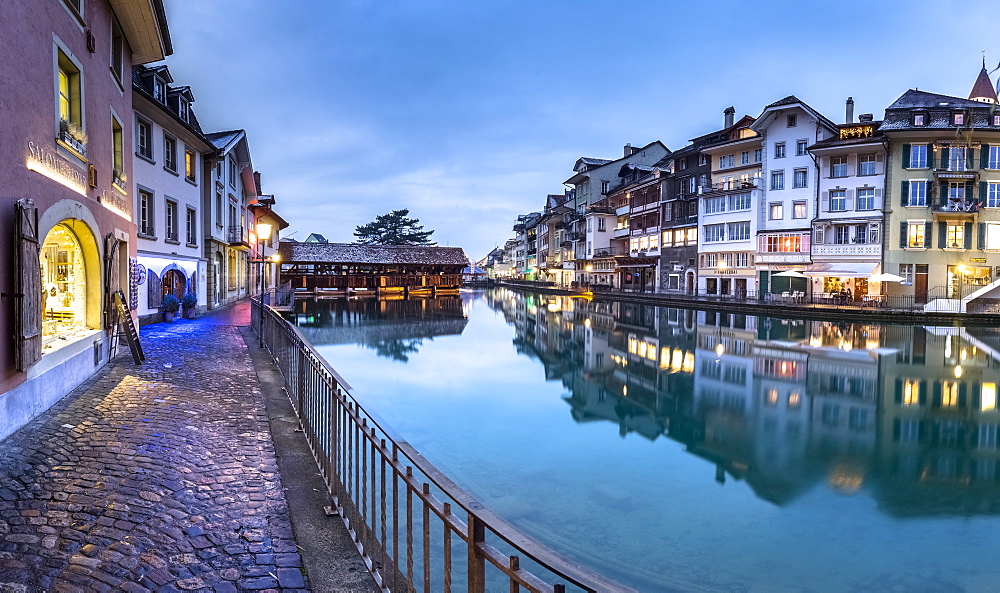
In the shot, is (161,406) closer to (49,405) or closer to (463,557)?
(49,405)

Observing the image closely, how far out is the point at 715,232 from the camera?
46.0m

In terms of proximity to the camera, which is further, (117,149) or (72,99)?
(117,149)

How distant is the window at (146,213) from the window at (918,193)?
143 ft

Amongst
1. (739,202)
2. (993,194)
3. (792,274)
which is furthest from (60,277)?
(993,194)

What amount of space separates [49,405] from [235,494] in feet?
15.0

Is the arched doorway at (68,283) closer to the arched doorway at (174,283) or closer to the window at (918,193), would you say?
the arched doorway at (174,283)

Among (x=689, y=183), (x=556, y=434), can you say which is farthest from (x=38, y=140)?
(x=689, y=183)

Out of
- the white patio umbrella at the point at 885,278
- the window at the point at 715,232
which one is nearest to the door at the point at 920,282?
the white patio umbrella at the point at 885,278

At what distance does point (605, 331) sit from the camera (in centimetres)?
2589

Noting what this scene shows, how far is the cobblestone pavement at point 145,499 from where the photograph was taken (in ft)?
11.6

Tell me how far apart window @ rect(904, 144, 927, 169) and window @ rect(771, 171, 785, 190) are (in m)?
7.85

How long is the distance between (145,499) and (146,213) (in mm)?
19845

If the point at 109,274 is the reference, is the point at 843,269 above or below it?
above

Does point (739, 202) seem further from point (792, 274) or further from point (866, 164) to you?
point (866, 164)
